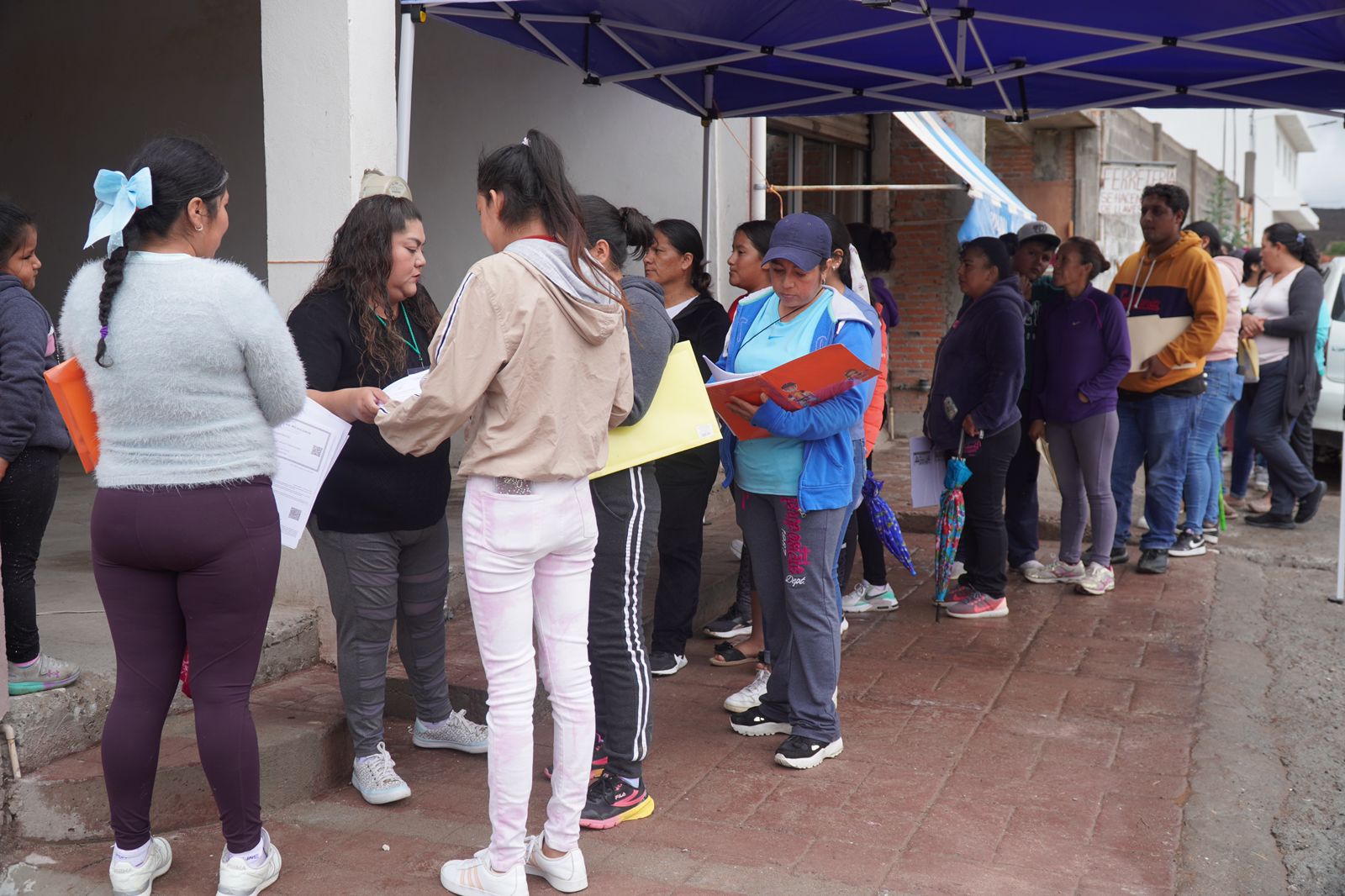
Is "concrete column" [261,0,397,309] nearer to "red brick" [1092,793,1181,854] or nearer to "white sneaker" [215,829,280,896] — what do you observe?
"white sneaker" [215,829,280,896]

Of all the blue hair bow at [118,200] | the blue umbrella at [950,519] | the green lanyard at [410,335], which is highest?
the blue hair bow at [118,200]

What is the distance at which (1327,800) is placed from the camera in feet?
13.2

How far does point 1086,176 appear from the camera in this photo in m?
14.7

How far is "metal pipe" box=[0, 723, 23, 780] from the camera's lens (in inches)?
135

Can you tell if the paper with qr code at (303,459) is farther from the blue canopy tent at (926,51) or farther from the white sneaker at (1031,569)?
the white sneaker at (1031,569)

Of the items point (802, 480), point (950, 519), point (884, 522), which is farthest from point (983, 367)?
point (802, 480)

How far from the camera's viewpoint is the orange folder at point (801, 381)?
383 cm

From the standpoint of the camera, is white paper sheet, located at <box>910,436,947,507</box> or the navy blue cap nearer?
the navy blue cap

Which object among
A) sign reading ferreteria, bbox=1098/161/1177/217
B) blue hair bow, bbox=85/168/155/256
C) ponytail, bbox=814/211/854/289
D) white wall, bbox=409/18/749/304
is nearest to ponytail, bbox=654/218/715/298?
ponytail, bbox=814/211/854/289

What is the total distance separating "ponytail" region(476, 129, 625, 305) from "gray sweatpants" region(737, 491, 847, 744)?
52.5 inches

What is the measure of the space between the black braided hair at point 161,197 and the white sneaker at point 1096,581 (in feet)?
17.2

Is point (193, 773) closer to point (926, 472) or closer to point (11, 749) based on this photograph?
point (11, 749)

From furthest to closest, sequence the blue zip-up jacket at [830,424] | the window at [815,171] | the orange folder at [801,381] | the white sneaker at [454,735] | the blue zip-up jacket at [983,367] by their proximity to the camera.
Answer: the window at [815,171] → the blue zip-up jacket at [983,367] → the white sneaker at [454,735] → the blue zip-up jacket at [830,424] → the orange folder at [801,381]

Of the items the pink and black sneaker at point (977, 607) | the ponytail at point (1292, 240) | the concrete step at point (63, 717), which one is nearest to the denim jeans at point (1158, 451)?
the pink and black sneaker at point (977, 607)
